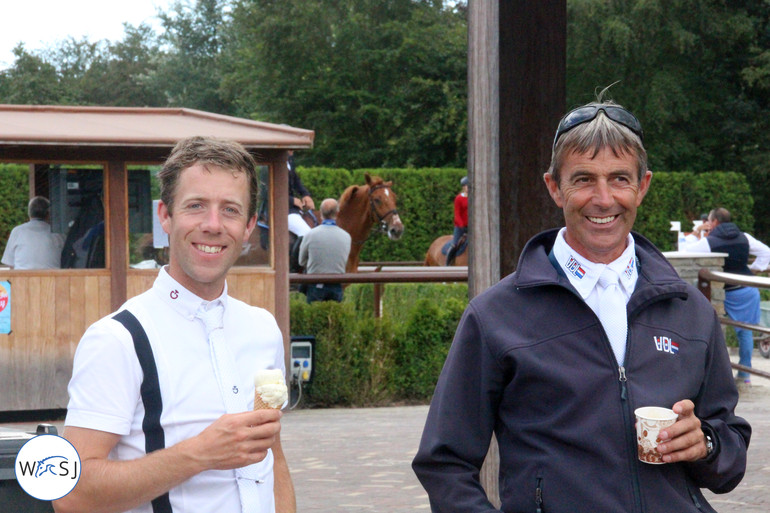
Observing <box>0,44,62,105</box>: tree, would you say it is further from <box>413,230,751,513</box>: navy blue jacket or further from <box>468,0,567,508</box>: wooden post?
<box>413,230,751,513</box>: navy blue jacket

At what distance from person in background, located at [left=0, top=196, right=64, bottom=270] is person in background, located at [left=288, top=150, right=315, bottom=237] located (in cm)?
487

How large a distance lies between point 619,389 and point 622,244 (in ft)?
1.34

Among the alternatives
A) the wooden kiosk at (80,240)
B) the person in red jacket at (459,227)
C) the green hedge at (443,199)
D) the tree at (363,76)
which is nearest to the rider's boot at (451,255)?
the person in red jacket at (459,227)

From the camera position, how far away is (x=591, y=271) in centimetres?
271

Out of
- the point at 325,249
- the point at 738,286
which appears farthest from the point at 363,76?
the point at 738,286

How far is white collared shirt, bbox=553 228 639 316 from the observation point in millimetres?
2689

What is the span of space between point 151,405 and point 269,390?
275 mm

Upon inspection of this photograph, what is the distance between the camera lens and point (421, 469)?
269 cm

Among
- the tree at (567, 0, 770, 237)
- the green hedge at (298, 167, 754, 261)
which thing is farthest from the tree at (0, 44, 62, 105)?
the green hedge at (298, 167, 754, 261)

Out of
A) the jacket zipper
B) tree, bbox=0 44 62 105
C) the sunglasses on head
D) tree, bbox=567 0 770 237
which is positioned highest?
tree, bbox=0 44 62 105

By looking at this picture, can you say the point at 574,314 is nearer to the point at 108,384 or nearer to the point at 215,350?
the point at 215,350

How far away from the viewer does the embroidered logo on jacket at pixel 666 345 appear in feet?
8.64

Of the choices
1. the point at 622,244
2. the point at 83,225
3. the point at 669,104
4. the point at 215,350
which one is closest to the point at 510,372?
the point at 622,244

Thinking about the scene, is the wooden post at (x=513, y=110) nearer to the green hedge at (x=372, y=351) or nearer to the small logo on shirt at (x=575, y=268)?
the small logo on shirt at (x=575, y=268)
